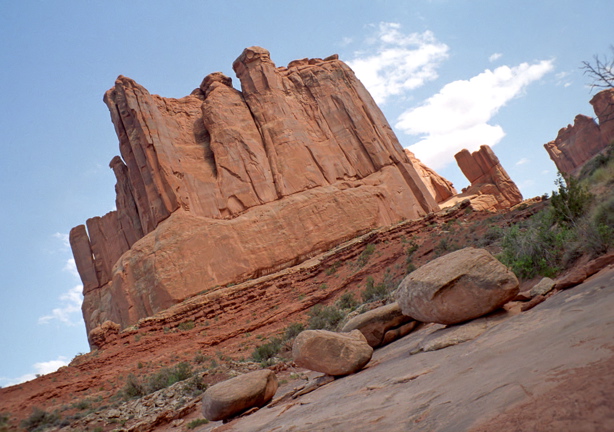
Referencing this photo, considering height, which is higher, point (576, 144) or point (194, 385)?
point (576, 144)

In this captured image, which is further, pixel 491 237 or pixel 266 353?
pixel 491 237

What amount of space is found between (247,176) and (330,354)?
3032 centimetres

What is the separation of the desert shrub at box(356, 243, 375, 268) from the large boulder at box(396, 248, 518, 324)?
1959cm

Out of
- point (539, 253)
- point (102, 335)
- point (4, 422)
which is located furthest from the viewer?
point (102, 335)

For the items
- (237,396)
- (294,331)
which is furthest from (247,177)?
(237,396)

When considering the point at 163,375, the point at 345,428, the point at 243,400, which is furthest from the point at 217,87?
the point at 345,428

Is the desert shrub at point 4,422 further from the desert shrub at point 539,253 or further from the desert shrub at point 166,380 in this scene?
the desert shrub at point 539,253

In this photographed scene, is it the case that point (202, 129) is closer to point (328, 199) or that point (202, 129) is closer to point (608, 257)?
point (328, 199)

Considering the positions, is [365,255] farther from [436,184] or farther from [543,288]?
[436,184]

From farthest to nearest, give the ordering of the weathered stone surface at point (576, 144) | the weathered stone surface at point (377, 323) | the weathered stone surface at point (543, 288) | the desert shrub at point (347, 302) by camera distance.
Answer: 1. the weathered stone surface at point (576, 144)
2. the desert shrub at point (347, 302)
3. the weathered stone surface at point (377, 323)
4. the weathered stone surface at point (543, 288)

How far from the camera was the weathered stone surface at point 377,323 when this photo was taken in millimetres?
9664

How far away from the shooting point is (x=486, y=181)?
57906 millimetres

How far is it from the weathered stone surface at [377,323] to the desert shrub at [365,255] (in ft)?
55.3

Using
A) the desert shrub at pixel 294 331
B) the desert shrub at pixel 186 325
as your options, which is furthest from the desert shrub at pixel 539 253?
the desert shrub at pixel 186 325
